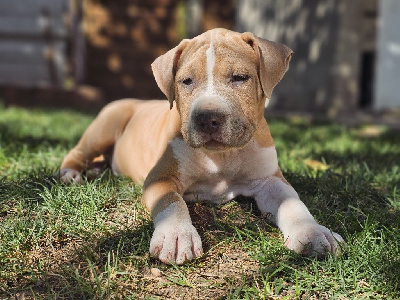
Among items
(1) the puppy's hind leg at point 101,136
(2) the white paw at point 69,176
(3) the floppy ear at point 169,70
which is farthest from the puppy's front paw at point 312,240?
(1) the puppy's hind leg at point 101,136

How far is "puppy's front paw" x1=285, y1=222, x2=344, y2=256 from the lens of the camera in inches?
100

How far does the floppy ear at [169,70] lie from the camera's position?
3.18m

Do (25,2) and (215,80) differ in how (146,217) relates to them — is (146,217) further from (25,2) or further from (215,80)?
(25,2)

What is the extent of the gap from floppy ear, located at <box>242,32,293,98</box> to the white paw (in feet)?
4.89

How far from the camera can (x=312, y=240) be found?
8.43 ft

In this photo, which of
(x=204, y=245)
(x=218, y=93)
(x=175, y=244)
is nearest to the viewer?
(x=175, y=244)

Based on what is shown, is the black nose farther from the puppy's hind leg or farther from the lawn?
the puppy's hind leg

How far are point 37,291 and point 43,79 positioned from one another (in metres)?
9.84

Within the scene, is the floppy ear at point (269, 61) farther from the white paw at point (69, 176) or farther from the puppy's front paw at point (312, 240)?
the white paw at point (69, 176)

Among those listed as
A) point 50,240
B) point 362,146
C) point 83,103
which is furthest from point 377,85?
point 50,240

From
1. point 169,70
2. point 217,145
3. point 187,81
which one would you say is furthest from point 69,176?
point 217,145

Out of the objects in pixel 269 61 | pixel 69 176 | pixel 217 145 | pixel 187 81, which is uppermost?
pixel 269 61

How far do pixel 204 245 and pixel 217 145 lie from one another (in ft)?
1.85

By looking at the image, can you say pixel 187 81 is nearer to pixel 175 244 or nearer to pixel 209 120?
pixel 209 120
